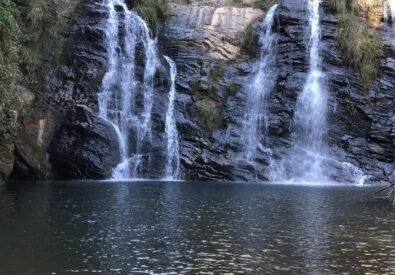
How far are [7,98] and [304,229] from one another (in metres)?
14.3

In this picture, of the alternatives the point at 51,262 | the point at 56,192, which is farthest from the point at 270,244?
the point at 56,192

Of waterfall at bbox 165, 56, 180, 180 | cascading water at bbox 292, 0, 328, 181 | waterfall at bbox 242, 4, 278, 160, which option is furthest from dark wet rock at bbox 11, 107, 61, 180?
cascading water at bbox 292, 0, 328, 181

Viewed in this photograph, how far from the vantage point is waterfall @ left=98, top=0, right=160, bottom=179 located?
2872 cm

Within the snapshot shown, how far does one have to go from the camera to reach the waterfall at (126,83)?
94.2ft

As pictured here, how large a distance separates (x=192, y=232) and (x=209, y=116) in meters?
17.3

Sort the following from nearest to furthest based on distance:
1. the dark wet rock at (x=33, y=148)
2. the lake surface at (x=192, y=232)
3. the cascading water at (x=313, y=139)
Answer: the lake surface at (x=192, y=232), the dark wet rock at (x=33, y=148), the cascading water at (x=313, y=139)

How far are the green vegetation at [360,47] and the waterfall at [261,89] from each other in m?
4.09

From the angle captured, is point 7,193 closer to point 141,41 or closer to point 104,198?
point 104,198

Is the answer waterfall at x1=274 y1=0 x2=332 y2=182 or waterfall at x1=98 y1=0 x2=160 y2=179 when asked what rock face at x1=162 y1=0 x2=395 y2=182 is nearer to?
waterfall at x1=274 y1=0 x2=332 y2=182

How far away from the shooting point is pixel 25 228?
1281 cm

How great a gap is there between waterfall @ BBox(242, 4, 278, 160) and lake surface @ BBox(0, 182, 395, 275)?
28.9 ft

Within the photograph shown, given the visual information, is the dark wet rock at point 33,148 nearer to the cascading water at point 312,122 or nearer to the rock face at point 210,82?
the rock face at point 210,82

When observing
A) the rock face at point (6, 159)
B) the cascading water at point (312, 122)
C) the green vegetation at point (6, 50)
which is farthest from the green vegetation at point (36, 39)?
the cascading water at point (312, 122)

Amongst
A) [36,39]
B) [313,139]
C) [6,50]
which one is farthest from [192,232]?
[36,39]
